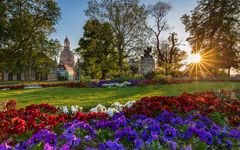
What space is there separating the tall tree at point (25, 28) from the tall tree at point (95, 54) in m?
5.59

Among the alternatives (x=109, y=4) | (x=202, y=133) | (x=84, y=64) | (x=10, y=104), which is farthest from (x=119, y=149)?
(x=84, y=64)

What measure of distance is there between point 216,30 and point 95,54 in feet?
A: 62.4

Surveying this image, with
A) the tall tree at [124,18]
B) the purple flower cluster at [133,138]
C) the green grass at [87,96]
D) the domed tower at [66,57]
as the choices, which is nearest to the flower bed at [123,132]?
the purple flower cluster at [133,138]

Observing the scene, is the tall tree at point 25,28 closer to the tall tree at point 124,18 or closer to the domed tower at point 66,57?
the tall tree at point 124,18

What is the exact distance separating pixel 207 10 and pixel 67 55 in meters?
83.7

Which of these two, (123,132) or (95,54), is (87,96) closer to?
(123,132)

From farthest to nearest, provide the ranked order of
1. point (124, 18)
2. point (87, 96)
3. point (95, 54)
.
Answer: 1. point (95, 54)
2. point (124, 18)
3. point (87, 96)

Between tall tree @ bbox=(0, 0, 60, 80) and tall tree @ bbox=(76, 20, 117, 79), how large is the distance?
5588 millimetres

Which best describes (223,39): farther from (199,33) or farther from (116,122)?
(116,122)

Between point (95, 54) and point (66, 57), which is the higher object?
point (66, 57)

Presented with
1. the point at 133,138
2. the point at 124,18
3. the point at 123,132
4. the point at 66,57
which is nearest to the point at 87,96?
the point at 123,132

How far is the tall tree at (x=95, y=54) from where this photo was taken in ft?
140

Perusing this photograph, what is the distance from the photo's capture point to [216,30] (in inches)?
1467

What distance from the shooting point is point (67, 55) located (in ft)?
380
